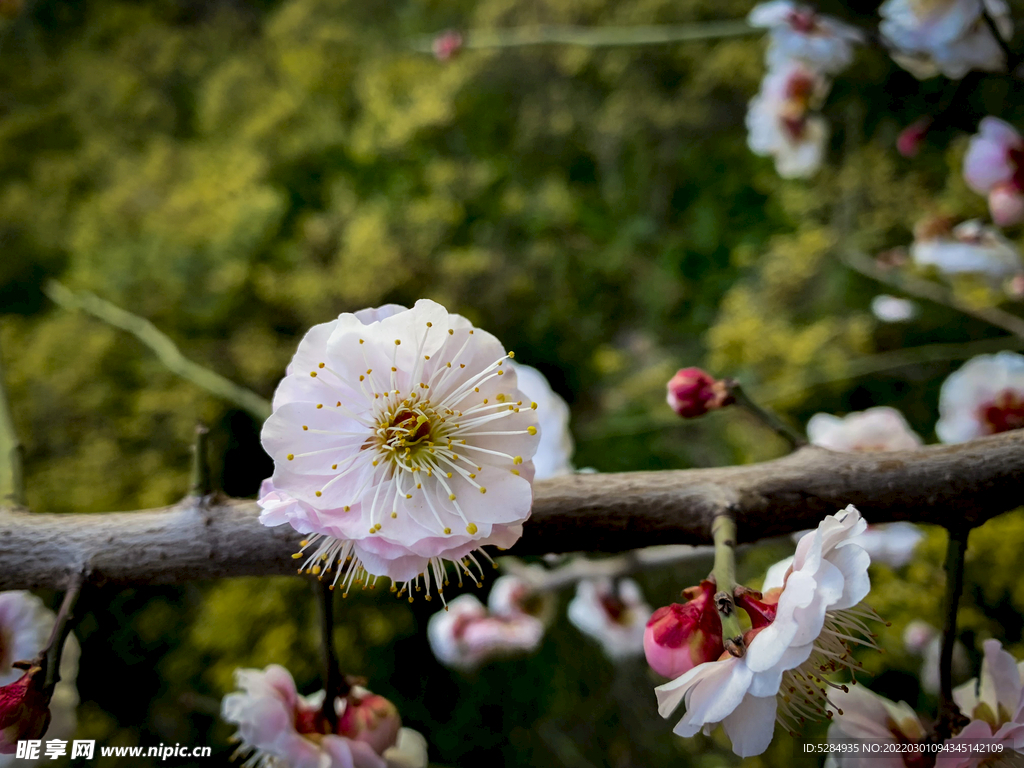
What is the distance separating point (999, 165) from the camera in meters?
0.53

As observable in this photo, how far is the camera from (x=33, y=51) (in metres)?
1.43

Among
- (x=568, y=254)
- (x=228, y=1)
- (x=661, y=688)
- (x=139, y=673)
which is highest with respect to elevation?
(x=228, y=1)

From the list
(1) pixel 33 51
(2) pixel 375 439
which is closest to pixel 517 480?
(2) pixel 375 439

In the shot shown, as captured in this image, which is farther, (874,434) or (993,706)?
(874,434)

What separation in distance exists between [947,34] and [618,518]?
47 centimetres

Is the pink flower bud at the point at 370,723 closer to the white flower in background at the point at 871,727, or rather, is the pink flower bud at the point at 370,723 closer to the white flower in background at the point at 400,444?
the white flower in background at the point at 400,444

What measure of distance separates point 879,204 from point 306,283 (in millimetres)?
996

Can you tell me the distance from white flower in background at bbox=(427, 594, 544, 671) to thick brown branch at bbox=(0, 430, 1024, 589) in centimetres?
56

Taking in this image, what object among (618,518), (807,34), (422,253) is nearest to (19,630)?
(618,518)

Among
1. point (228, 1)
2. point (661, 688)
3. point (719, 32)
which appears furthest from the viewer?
point (228, 1)

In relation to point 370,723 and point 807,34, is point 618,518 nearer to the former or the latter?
point 370,723

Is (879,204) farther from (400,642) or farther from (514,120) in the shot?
(400,642)

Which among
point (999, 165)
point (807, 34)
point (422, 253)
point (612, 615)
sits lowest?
point (612, 615)

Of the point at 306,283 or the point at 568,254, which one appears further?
the point at 568,254
